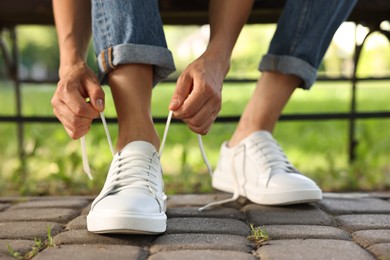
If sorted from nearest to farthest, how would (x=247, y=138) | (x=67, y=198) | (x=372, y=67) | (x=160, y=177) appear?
(x=160, y=177), (x=247, y=138), (x=67, y=198), (x=372, y=67)

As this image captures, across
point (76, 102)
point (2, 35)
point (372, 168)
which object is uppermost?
point (76, 102)

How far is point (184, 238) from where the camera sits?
1.37 metres

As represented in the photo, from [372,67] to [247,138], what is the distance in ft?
14.8

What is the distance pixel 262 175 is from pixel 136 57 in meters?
0.50

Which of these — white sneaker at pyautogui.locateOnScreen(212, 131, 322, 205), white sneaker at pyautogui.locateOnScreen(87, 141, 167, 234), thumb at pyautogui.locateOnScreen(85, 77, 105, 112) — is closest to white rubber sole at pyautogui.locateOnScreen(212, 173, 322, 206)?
white sneaker at pyautogui.locateOnScreen(212, 131, 322, 205)

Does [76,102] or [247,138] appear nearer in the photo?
[76,102]

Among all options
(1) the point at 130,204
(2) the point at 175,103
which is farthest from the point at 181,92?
(1) the point at 130,204

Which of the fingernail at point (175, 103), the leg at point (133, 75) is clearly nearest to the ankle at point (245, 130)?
the leg at point (133, 75)

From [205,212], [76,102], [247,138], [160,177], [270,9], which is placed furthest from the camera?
[270,9]

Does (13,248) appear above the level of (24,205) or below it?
above

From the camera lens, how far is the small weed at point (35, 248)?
4.11 feet

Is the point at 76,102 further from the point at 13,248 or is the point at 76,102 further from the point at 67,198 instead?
the point at 67,198

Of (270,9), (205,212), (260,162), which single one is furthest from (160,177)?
(270,9)

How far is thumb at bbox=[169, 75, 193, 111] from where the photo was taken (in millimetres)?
→ 1396
